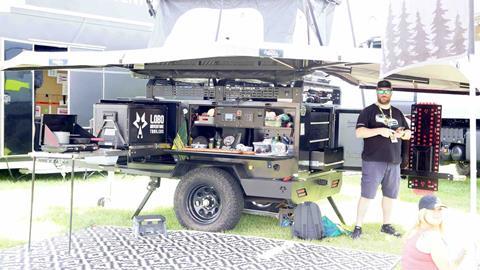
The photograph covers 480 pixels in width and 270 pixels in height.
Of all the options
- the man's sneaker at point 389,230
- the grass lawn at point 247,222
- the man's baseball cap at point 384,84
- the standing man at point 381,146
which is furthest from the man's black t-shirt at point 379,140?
the grass lawn at point 247,222

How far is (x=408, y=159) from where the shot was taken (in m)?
7.04

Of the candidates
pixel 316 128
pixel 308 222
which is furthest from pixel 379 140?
pixel 308 222

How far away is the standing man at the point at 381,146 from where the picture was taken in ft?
21.5

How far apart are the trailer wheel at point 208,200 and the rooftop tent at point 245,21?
1.66 meters

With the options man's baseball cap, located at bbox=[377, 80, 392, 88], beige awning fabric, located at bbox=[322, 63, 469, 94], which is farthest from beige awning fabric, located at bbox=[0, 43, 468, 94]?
man's baseball cap, located at bbox=[377, 80, 392, 88]

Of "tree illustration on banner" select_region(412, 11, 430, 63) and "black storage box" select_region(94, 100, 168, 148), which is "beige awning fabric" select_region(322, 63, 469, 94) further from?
"black storage box" select_region(94, 100, 168, 148)

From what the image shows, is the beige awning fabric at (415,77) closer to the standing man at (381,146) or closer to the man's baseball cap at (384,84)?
the man's baseball cap at (384,84)

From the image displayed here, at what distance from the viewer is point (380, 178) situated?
662 cm

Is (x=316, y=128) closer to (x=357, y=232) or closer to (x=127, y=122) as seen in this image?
(x=357, y=232)

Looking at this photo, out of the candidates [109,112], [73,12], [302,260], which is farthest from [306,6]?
[73,12]

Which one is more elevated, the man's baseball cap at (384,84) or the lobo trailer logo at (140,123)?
the man's baseball cap at (384,84)

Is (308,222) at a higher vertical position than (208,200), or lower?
lower

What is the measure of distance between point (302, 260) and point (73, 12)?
5843 mm

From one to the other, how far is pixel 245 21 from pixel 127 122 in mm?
1980
